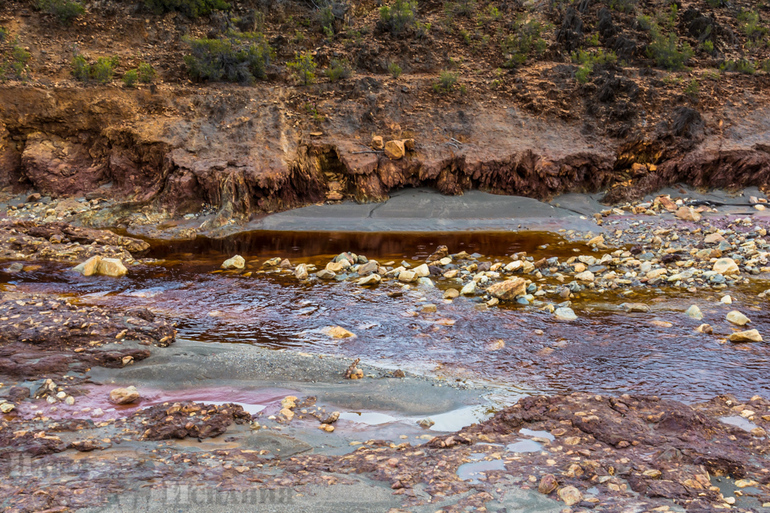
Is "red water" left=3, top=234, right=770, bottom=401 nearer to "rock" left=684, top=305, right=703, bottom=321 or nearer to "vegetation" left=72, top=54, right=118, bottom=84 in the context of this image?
"rock" left=684, top=305, right=703, bottom=321

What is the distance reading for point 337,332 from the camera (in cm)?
628

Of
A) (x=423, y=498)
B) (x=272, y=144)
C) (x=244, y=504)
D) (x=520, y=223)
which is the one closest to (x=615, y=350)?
(x=423, y=498)

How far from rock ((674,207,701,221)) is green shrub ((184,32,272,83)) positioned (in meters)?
12.3

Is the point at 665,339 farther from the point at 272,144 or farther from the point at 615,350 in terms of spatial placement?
the point at 272,144

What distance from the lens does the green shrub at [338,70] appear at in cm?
1549

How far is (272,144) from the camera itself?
44.3ft

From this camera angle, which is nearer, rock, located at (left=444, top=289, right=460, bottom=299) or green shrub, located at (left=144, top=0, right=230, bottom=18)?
rock, located at (left=444, top=289, right=460, bottom=299)

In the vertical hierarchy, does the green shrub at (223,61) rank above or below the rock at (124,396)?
above

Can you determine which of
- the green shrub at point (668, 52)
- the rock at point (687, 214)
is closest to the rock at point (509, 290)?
the rock at point (687, 214)

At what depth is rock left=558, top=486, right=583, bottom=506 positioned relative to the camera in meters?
2.69

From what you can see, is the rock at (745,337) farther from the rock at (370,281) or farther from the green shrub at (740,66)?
the green shrub at (740,66)

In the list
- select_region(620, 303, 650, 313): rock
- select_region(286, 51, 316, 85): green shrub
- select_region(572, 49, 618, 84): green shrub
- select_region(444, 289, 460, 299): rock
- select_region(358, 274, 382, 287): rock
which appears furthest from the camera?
select_region(286, 51, 316, 85): green shrub

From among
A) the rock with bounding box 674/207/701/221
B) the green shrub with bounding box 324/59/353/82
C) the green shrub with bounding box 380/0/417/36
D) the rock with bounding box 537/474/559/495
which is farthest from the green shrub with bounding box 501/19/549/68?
the rock with bounding box 537/474/559/495

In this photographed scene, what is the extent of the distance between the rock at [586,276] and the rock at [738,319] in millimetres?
2036
